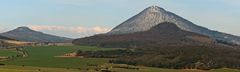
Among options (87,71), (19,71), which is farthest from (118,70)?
(19,71)

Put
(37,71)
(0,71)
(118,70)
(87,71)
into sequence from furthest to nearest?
1. (118,70)
2. (87,71)
3. (37,71)
4. (0,71)

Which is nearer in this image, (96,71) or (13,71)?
(13,71)

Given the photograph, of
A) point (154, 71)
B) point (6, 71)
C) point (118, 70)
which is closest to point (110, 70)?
point (118, 70)

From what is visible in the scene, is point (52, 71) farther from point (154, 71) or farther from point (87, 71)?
point (154, 71)

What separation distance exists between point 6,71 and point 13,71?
7.90 ft

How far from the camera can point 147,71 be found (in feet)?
615

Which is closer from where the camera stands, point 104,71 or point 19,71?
point 19,71

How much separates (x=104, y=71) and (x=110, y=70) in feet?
17.6

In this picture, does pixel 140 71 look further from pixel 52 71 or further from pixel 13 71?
pixel 13 71

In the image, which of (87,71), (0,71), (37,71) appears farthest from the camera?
(87,71)

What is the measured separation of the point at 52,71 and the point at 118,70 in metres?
28.7

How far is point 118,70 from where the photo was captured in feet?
614

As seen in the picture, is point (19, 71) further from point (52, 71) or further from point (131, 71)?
point (131, 71)

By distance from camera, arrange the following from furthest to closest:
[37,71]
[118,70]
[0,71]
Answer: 1. [118,70]
2. [37,71]
3. [0,71]
